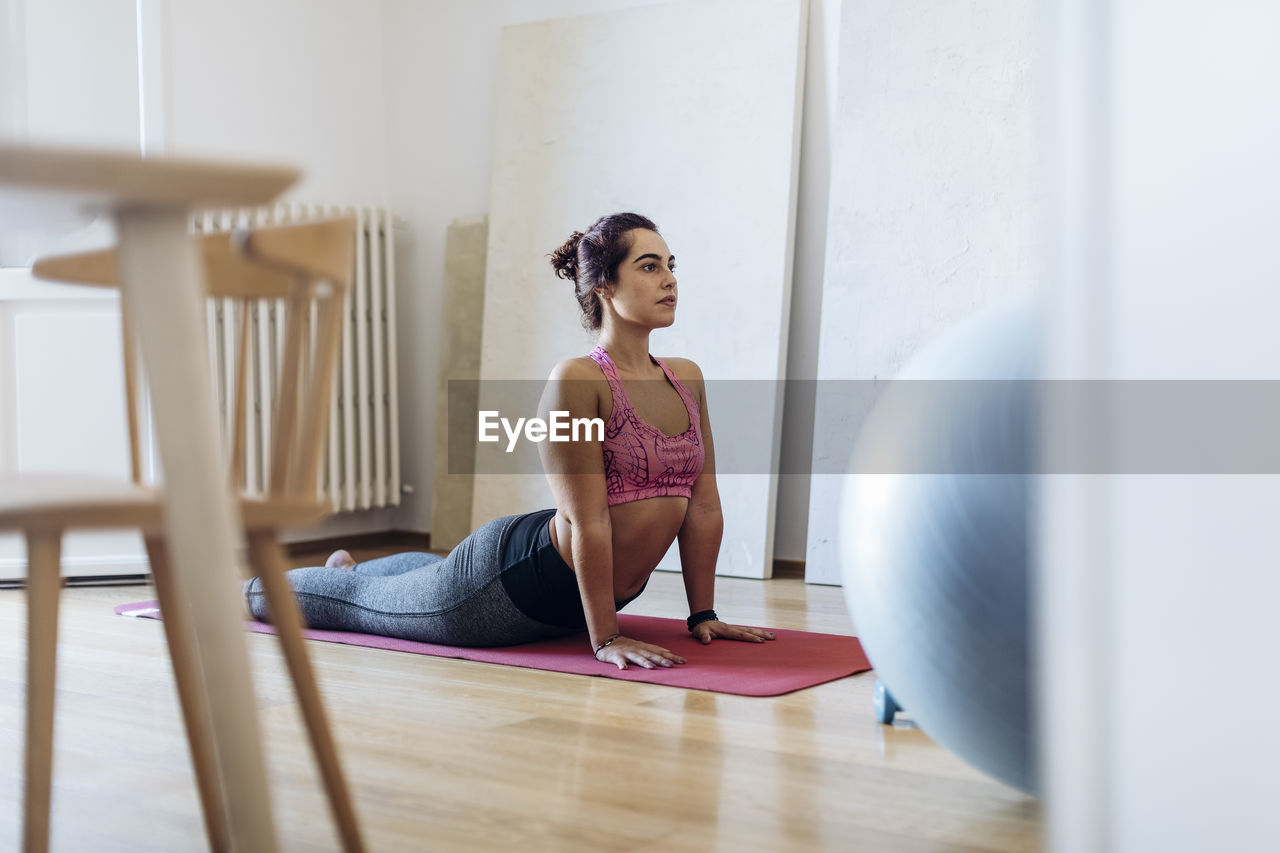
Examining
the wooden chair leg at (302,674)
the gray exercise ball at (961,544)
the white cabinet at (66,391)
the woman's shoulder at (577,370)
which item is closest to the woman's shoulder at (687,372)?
the woman's shoulder at (577,370)

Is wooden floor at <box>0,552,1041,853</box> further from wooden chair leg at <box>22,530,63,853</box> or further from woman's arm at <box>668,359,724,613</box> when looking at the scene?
woman's arm at <box>668,359,724,613</box>

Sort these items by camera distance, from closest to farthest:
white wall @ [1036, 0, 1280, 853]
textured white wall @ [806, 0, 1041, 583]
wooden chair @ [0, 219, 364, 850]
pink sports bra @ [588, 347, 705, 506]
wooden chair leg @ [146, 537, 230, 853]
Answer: white wall @ [1036, 0, 1280, 853], wooden chair @ [0, 219, 364, 850], wooden chair leg @ [146, 537, 230, 853], pink sports bra @ [588, 347, 705, 506], textured white wall @ [806, 0, 1041, 583]

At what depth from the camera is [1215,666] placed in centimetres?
90

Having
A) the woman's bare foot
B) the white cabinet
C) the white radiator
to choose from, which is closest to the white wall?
the woman's bare foot

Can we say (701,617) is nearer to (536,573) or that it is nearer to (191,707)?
(536,573)

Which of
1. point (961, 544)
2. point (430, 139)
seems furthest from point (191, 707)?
point (430, 139)

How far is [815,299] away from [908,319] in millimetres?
387

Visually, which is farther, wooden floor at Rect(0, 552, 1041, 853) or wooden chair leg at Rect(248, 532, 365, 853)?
wooden floor at Rect(0, 552, 1041, 853)

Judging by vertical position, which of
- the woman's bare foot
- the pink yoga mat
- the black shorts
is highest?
the black shorts

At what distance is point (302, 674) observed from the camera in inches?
47.8

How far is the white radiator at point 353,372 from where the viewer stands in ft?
14.7

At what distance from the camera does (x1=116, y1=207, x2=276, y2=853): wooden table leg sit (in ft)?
3.10

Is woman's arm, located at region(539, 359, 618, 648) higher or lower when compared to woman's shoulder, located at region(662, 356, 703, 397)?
lower

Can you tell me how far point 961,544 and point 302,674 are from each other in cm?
77
